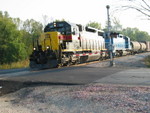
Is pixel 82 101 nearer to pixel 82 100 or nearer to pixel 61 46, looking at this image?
pixel 82 100

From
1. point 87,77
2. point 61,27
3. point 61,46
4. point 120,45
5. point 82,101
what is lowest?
point 82,101

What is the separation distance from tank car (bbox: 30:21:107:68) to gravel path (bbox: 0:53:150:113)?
7.40m

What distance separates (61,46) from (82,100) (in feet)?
33.4

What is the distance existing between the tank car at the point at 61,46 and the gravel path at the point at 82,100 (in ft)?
24.3

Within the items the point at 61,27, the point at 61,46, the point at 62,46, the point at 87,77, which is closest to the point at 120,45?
the point at 61,27

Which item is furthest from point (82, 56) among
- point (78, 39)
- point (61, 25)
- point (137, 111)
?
point (137, 111)

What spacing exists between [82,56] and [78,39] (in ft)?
7.22

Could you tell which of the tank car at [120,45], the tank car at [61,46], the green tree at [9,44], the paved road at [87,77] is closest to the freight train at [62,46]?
the tank car at [61,46]

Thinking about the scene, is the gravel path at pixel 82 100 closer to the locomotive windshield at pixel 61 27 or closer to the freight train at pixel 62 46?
the freight train at pixel 62 46

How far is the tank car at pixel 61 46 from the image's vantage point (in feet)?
53.1

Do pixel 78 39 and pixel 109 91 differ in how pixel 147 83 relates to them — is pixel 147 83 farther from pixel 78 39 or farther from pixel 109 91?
A: pixel 78 39

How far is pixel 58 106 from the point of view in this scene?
661 cm

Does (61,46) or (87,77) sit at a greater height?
(61,46)

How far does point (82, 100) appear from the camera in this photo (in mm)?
6824
